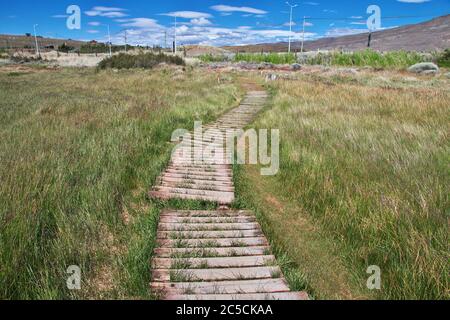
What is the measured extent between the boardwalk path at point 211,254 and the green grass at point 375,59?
34.5 meters

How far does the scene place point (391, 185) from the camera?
486 centimetres

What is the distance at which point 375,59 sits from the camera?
3809 cm

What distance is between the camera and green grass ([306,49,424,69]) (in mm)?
35750

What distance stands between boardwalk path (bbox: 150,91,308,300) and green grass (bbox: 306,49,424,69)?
113 ft

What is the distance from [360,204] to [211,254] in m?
2.19

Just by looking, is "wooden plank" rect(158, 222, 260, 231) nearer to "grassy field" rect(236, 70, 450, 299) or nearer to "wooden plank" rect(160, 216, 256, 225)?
"wooden plank" rect(160, 216, 256, 225)

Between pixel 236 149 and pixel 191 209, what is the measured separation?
3.29 metres

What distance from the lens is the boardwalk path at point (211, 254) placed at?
10.0ft

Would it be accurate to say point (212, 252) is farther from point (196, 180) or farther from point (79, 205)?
point (196, 180)

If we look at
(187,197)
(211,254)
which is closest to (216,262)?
(211,254)

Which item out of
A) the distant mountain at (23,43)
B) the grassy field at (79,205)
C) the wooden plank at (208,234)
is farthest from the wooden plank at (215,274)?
the distant mountain at (23,43)

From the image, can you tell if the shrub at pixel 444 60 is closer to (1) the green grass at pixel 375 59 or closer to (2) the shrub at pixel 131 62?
(1) the green grass at pixel 375 59

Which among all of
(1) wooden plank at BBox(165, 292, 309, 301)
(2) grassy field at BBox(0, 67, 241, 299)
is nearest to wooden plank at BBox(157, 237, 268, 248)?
(2) grassy field at BBox(0, 67, 241, 299)
